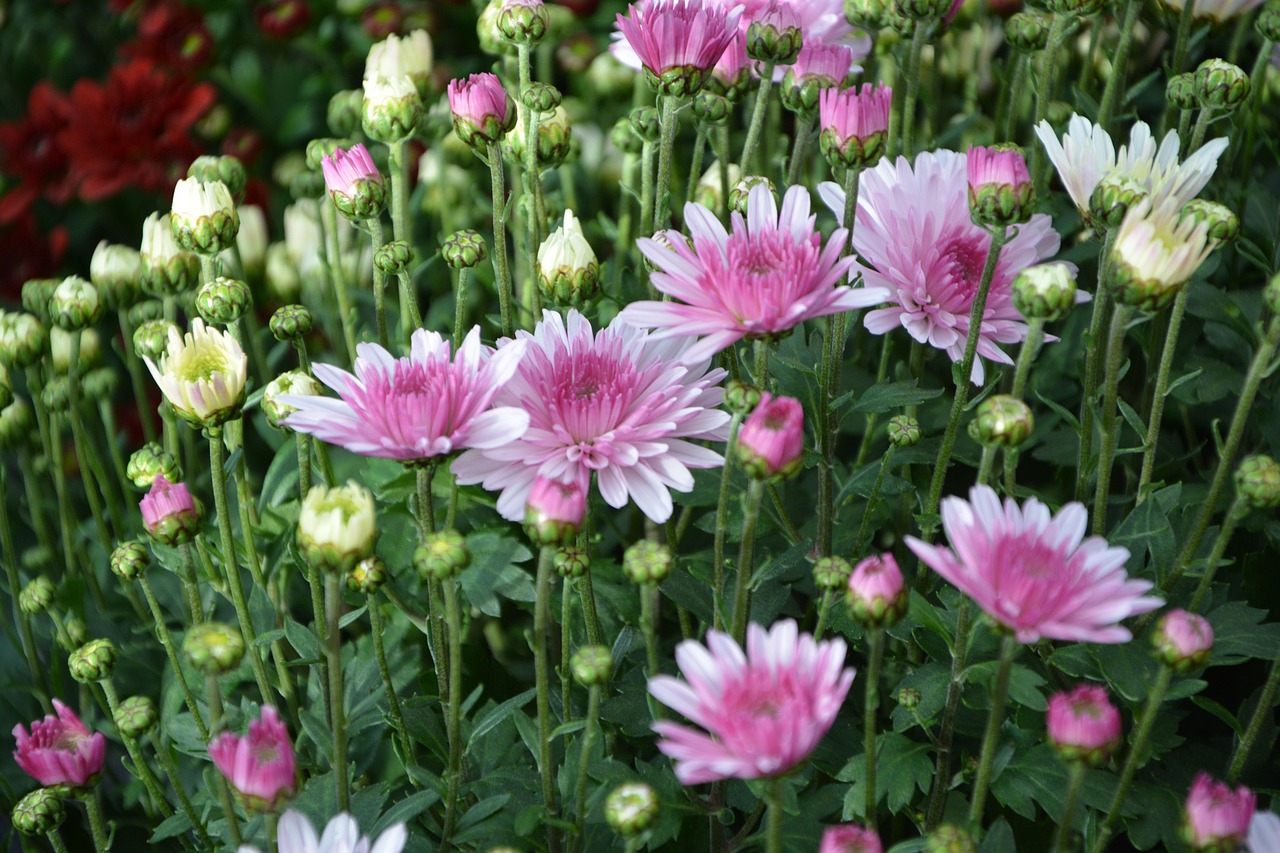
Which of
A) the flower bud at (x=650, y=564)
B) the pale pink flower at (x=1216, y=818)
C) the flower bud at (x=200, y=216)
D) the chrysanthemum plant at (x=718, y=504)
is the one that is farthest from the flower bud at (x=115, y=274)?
the pale pink flower at (x=1216, y=818)

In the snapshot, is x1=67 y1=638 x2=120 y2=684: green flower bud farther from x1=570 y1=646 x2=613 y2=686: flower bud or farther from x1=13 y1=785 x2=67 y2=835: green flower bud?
x1=570 y1=646 x2=613 y2=686: flower bud

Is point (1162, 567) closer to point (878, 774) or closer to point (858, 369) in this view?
point (878, 774)

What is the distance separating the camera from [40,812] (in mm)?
826

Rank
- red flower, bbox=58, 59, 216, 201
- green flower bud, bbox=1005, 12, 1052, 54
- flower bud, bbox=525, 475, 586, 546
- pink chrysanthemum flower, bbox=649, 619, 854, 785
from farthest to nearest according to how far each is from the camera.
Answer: red flower, bbox=58, 59, 216, 201 < green flower bud, bbox=1005, 12, 1052, 54 < flower bud, bbox=525, 475, 586, 546 < pink chrysanthemum flower, bbox=649, 619, 854, 785

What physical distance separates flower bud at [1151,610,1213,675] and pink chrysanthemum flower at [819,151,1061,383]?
255 mm

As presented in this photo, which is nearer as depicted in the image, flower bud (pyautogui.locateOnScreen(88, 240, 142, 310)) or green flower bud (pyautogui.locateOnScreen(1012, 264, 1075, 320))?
green flower bud (pyautogui.locateOnScreen(1012, 264, 1075, 320))

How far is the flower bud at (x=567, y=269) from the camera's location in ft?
2.88

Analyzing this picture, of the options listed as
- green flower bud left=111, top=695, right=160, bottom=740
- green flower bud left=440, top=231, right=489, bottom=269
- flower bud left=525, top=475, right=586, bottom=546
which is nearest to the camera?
flower bud left=525, top=475, right=586, bottom=546

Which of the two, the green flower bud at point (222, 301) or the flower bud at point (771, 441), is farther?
the green flower bud at point (222, 301)

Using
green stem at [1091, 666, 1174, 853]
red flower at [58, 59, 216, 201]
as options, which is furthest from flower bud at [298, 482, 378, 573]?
red flower at [58, 59, 216, 201]

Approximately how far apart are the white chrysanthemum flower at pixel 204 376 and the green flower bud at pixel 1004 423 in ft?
1.67

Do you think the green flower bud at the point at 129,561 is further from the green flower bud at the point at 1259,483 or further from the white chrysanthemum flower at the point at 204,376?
the green flower bud at the point at 1259,483

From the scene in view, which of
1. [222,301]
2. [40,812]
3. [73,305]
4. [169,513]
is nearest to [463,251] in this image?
[222,301]

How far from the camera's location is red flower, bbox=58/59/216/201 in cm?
161
